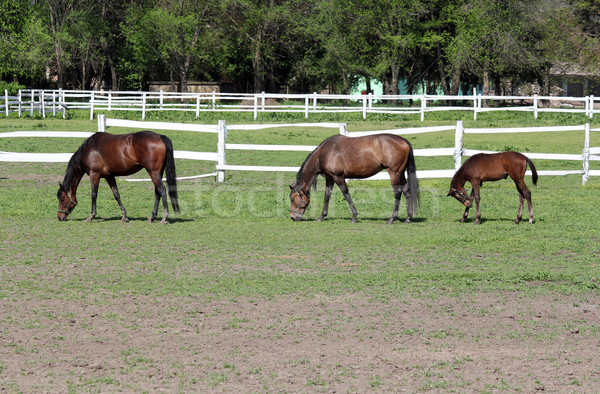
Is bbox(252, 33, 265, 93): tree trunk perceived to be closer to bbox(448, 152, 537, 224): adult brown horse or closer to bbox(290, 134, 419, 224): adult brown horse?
bbox(290, 134, 419, 224): adult brown horse

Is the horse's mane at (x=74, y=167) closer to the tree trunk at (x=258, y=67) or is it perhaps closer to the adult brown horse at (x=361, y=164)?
the adult brown horse at (x=361, y=164)

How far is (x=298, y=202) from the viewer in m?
11.7

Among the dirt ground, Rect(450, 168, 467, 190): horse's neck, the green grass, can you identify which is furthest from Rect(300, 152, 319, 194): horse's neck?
the dirt ground

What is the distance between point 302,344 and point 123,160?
6.52 m

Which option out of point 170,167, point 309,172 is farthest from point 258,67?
point 170,167

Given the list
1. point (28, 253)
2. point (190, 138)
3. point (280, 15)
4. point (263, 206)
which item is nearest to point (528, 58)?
point (280, 15)

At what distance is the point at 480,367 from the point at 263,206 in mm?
8570

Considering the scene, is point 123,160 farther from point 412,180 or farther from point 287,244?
point 412,180

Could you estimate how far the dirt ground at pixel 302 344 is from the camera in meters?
4.77

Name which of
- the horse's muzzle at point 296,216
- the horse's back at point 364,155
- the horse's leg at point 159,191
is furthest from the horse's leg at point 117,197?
the horse's back at point 364,155

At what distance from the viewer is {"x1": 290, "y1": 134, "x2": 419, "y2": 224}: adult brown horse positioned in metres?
11.4

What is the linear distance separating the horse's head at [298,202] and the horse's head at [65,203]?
3.39 metres

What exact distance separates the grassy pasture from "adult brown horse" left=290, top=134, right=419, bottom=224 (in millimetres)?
439

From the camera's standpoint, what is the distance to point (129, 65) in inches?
2277
